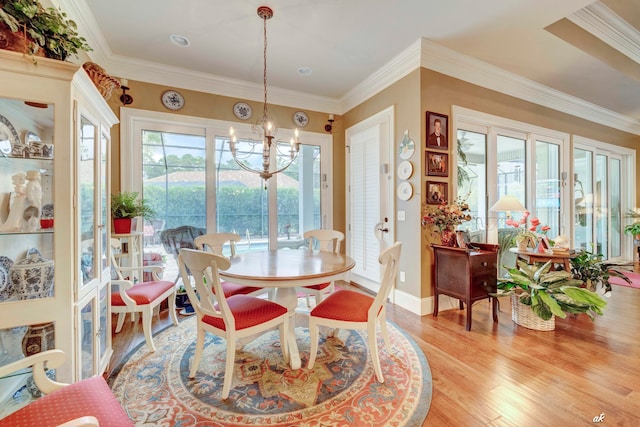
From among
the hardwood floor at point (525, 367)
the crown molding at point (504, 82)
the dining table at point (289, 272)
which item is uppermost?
the crown molding at point (504, 82)

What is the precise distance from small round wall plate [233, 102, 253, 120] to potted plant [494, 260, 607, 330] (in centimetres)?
368

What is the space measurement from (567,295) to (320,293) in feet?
7.12

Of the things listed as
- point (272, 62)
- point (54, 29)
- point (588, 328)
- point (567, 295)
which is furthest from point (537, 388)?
point (272, 62)

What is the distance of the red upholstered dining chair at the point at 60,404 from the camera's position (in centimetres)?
88

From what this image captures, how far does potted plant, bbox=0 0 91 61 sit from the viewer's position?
1146 millimetres

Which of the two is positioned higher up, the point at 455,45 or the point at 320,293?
the point at 455,45

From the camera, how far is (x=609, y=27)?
2832 mm

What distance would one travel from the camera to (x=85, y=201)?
1.56 m

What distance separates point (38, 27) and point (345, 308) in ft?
7.47

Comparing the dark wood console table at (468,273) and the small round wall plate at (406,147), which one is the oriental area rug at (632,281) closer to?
the dark wood console table at (468,273)

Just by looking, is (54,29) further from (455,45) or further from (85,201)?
(455,45)

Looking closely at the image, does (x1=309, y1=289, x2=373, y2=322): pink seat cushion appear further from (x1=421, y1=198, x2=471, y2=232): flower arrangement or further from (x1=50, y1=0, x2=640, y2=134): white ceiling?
(x1=50, y1=0, x2=640, y2=134): white ceiling

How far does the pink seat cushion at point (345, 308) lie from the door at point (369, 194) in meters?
1.42

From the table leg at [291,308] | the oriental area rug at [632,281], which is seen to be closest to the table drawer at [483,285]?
the table leg at [291,308]
